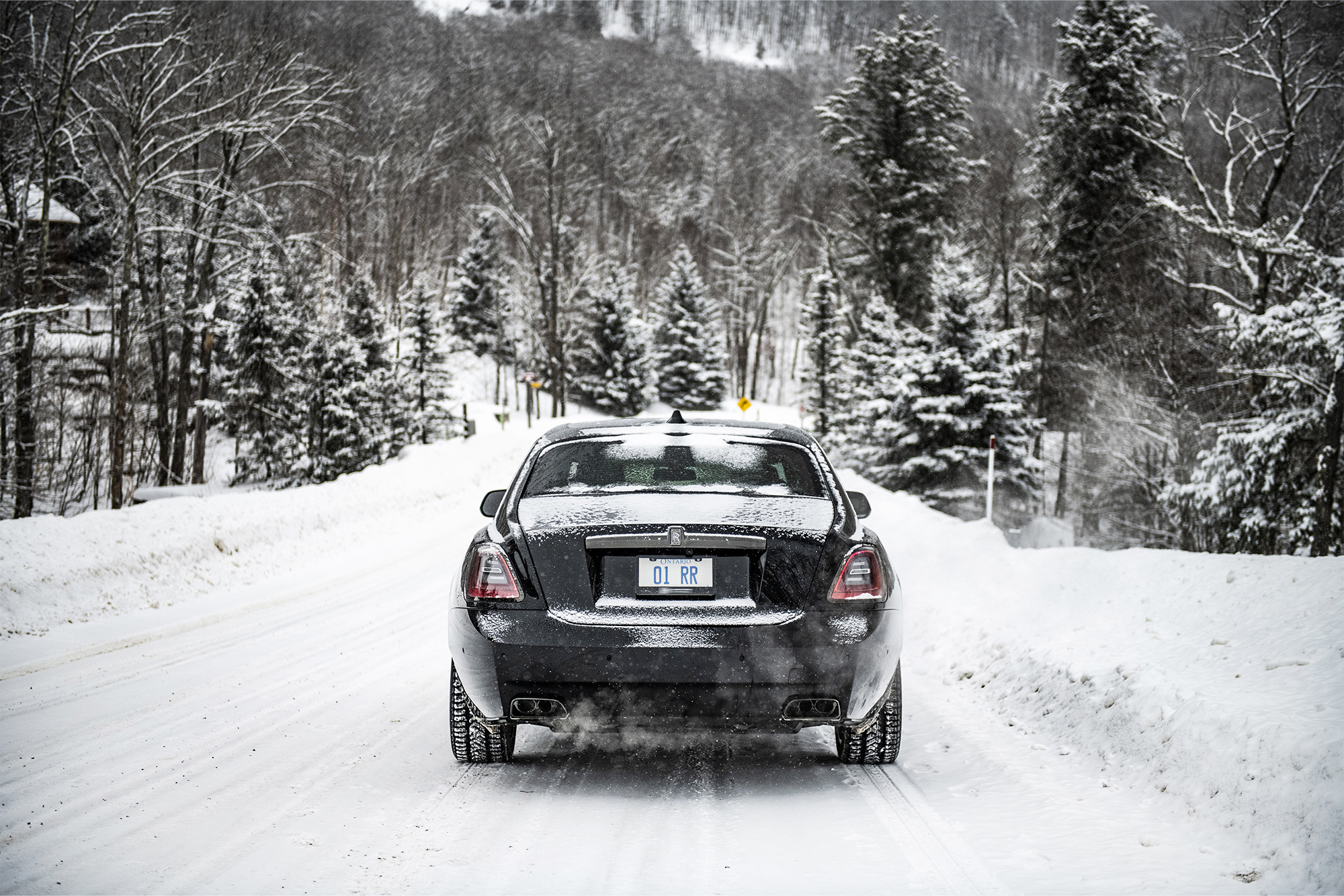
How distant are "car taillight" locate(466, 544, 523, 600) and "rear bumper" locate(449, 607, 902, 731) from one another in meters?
0.12

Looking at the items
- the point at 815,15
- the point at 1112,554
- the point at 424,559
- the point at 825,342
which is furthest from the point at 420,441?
the point at 815,15

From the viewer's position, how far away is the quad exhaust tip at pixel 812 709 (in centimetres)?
407

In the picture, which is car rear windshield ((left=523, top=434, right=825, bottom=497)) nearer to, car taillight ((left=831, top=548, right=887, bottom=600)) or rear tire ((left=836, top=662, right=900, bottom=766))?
car taillight ((left=831, top=548, right=887, bottom=600))

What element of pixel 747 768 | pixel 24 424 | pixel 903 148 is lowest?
pixel 747 768

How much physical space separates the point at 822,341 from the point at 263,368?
85.3ft

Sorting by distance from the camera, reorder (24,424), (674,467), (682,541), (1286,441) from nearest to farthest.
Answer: (682,541)
(674,467)
(1286,441)
(24,424)

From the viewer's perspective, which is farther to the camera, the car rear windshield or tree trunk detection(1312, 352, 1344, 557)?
tree trunk detection(1312, 352, 1344, 557)

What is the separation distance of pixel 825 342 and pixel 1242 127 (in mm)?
29275

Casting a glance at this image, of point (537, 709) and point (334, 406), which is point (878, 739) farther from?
point (334, 406)

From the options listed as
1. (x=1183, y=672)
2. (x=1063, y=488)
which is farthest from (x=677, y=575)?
(x=1063, y=488)

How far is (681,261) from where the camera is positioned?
5922 centimetres

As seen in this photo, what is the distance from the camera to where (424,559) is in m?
13.7

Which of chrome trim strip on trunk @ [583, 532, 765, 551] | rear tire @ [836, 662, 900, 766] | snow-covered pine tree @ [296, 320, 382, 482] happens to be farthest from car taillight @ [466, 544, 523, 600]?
snow-covered pine tree @ [296, 320, 382, 482]

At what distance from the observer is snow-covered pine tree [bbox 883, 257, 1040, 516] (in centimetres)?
2456
